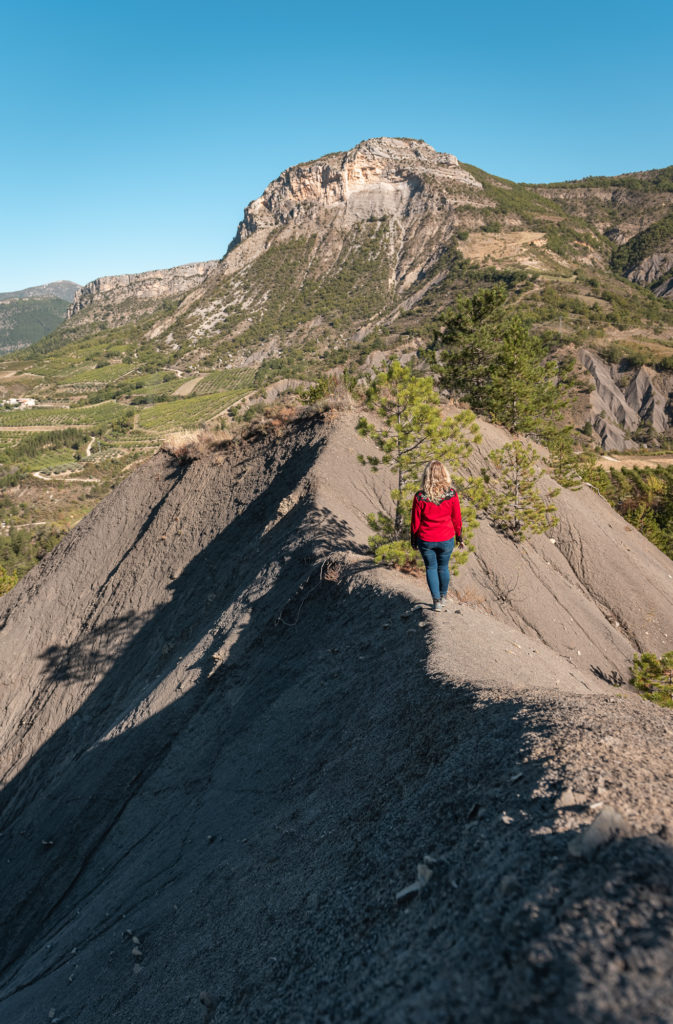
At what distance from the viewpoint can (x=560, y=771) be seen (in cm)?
342

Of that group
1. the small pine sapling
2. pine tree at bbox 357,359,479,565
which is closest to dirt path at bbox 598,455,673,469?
the small pine sapling

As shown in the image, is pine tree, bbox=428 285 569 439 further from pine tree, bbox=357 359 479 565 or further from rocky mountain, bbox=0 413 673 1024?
pine tree, bbox=357 359 479 565

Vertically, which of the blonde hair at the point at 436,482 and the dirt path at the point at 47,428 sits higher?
the blonde hair at the point at 436,482

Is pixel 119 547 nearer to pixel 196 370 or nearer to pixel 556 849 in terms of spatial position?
pixel 556 849

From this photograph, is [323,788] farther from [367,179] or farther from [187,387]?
[367,179]

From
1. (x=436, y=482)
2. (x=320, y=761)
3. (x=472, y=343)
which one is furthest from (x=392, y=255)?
(x=320, y=761)

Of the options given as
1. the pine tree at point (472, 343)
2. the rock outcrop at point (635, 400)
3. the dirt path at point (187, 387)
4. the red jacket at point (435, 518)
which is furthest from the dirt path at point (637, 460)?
the dirt path at point (187, 387)

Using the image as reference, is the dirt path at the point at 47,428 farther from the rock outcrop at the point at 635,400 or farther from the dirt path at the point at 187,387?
the rock outcrop at the point at 635,400

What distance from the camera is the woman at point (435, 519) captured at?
7227 mm

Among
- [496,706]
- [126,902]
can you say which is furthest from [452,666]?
[126,902]

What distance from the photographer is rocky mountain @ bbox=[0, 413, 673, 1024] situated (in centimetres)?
256

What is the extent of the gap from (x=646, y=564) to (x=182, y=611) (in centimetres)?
1669

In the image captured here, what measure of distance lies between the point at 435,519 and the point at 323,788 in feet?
12.2

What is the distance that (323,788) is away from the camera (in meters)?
5.38
